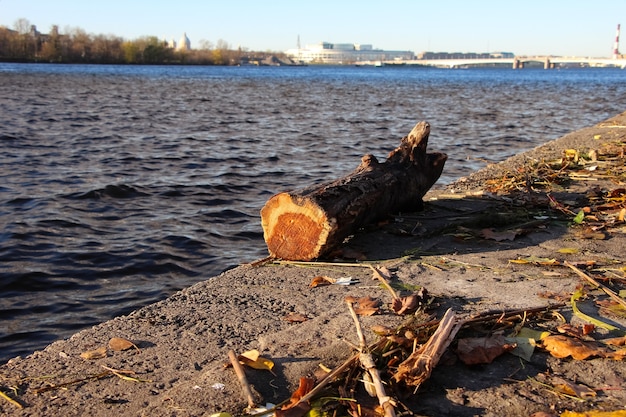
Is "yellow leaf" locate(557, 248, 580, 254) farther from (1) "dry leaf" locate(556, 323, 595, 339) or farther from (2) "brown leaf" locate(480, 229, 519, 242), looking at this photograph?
(1) "dry leaf" locate(556, 323, 595, 339)

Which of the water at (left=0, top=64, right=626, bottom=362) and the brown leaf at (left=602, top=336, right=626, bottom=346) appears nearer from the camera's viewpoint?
the brown leaf at (left=602, top=336, right=626, bottom=346)

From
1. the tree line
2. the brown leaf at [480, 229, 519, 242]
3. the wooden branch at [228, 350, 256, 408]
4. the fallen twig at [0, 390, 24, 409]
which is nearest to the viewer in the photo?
the wooden branch at [228, 350, 256, 408]

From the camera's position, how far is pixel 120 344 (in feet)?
9.96

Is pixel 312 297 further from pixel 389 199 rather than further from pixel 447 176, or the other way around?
pixel 447 176

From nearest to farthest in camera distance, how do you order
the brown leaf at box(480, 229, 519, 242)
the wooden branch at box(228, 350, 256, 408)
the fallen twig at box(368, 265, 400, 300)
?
the wooden branch at box(228, 350, 256, 408) < the fallen twig at box(368, 265, 400, 300) < the brown leaf at box(480, 229, 519, 242)

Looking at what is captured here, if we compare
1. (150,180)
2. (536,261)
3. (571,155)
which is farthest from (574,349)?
(150,180)

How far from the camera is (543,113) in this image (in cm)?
2291

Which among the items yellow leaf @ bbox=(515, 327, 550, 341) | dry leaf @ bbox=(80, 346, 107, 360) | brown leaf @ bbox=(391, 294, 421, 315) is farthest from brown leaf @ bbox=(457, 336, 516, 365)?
dry leaf @ bbox=(80, 346, 107, 360)

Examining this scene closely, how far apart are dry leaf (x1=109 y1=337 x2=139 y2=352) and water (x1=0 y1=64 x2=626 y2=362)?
4.32 ft

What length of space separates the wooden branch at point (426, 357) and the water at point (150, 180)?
9.12 feet

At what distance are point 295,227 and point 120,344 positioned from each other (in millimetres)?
1628

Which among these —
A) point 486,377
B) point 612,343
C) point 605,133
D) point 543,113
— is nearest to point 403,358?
point 486,377

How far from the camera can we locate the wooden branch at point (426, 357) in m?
2.38

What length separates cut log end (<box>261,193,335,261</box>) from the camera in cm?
416
